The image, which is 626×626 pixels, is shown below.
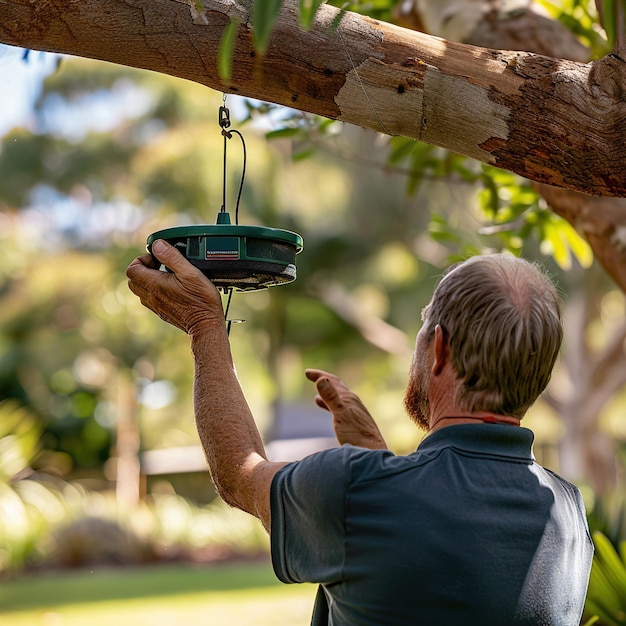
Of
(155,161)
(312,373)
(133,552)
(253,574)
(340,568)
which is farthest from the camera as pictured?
(155,161)

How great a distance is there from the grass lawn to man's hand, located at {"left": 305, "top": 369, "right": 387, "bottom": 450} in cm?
601

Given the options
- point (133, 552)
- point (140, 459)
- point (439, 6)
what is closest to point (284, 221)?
point (140, 459)

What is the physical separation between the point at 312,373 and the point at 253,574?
9.54 meters

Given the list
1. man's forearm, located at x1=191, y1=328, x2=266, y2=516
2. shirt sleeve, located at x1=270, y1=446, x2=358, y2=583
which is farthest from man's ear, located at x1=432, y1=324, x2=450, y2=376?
man's forearm, located at x1=191, y1=328, x2=266, y2=516

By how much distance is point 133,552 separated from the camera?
39.4ft

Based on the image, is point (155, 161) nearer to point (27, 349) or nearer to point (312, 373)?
point (27, 349)

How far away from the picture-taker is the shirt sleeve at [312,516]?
1479 millimetres

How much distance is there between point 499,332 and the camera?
158 cm

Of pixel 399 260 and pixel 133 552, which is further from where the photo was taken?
pixel 399 260

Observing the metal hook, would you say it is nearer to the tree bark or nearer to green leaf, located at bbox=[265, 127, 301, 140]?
the tree bark

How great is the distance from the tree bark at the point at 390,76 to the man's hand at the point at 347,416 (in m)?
0.61

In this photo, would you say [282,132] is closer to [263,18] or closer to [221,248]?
[221,248]

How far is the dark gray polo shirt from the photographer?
147 cm

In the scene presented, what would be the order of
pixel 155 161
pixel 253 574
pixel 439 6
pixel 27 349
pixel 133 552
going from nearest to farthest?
pixel 439 6 → pixel 253 574 → pixel 133 552 → pixel 155 161 → pixel 27 349
